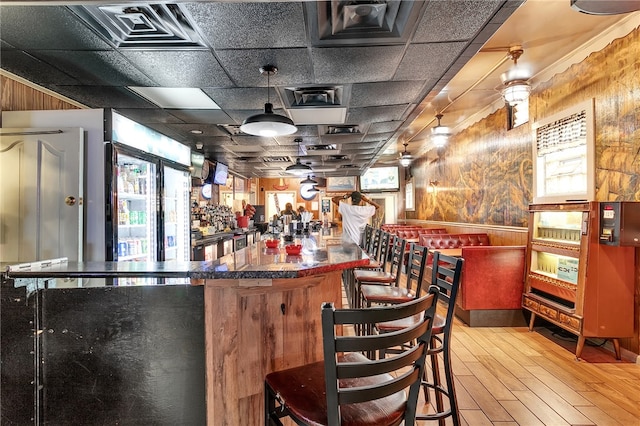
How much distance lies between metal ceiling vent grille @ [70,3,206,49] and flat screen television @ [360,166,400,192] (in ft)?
34.9

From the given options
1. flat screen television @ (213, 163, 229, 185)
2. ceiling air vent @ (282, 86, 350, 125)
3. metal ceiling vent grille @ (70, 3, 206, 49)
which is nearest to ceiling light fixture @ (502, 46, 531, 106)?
ceiling air vent @ (282, 86, 350, 125)

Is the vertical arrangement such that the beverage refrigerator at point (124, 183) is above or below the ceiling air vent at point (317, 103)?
below

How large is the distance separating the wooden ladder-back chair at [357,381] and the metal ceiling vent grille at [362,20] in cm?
184

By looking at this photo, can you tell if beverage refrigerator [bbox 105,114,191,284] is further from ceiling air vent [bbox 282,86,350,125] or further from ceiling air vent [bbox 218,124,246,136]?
ceiling air vent [bbox 282,86,350,125]

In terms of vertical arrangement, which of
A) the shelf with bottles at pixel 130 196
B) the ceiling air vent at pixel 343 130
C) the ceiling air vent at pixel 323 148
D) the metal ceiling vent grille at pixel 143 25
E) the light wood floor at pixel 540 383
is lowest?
the light wood floor at pixel 540 383

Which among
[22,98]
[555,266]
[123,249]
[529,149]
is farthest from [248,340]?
[529,149]

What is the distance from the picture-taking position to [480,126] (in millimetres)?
6625

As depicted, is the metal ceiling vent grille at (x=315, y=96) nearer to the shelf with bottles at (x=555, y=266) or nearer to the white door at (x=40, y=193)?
the white door at (x=40, y=193)

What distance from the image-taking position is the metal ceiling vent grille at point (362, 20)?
2.18 metres

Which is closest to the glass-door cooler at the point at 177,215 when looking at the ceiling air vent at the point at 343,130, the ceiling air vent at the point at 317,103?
the ceiling air vent at the point at 317,103

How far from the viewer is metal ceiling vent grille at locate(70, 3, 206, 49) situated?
2170mm

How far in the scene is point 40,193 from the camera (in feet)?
9.53

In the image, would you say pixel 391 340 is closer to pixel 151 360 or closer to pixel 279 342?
pixel 279 342

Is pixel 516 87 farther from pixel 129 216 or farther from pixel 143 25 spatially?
pixel 129 216
